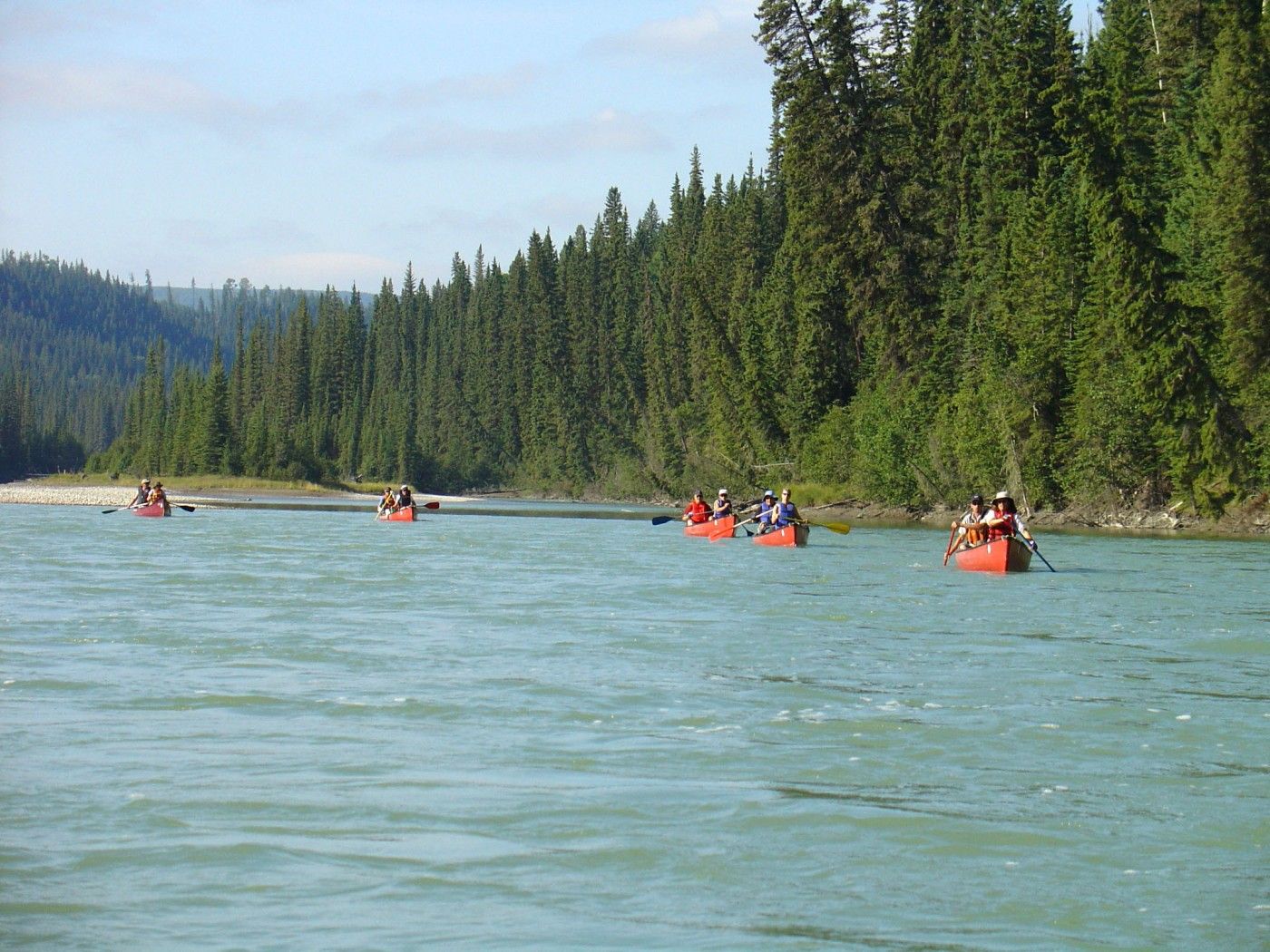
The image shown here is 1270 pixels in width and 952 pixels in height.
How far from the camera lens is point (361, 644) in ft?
63.1

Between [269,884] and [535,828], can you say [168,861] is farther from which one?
[535,828]

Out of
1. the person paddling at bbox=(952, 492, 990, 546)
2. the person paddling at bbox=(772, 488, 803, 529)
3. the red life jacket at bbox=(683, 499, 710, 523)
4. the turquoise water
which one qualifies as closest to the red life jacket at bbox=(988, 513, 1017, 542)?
the person paddling at bbox=(952, 492, 990, 546)

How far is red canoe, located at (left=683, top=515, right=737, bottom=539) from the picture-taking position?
46.9 metres

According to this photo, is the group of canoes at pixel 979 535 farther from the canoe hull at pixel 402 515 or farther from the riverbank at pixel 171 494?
the riverbank at pixel 171 494

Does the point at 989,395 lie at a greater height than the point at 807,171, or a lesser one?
lesser

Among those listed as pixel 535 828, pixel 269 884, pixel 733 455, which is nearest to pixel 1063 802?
pixel 535 828

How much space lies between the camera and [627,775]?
11781 millimetres

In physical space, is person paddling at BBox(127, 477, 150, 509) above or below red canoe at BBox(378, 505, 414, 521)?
above

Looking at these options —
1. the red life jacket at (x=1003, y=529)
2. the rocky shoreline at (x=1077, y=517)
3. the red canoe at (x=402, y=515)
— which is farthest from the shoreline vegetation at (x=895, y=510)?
the red canoe at (x=402, y=515)

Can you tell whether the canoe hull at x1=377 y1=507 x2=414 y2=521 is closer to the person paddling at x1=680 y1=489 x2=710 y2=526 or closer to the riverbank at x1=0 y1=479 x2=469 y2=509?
the person paddling at x1=680 y1=489 x2=710 y2=526

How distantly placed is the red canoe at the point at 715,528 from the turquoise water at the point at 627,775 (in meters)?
21.7

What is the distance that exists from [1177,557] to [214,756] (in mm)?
30618

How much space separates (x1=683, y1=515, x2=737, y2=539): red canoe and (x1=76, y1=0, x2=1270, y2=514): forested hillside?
53.2 feet

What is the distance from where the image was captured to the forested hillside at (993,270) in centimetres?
5441
